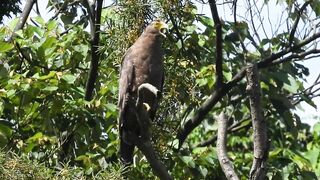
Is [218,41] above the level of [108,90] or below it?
above

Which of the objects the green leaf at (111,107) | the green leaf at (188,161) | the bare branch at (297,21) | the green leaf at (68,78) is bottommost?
the green leaf at (188,161)

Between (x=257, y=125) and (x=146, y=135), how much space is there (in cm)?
67

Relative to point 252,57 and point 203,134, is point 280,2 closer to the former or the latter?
point 252,57

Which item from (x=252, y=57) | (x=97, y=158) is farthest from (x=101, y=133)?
(x=252, y=57)

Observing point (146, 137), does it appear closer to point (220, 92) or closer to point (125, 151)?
point (125, 151)

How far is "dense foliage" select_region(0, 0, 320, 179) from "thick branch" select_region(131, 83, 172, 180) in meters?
0.58

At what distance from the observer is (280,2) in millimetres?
5836

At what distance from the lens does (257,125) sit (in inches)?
178

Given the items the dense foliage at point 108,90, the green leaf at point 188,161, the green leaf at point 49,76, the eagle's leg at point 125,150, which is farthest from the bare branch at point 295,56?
the green leaf at point 49,76

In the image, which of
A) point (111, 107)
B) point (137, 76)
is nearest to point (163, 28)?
point (137, 76)

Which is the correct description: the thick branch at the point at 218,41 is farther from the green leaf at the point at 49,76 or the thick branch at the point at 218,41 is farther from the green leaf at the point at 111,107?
the green leaf at the point at 49,76

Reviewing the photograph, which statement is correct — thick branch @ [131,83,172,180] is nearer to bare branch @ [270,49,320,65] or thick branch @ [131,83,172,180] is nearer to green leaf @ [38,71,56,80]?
green leaf @ [38,71,56,80]

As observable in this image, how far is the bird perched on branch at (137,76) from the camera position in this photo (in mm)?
5301

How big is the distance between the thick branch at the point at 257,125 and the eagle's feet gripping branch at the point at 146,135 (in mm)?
467
